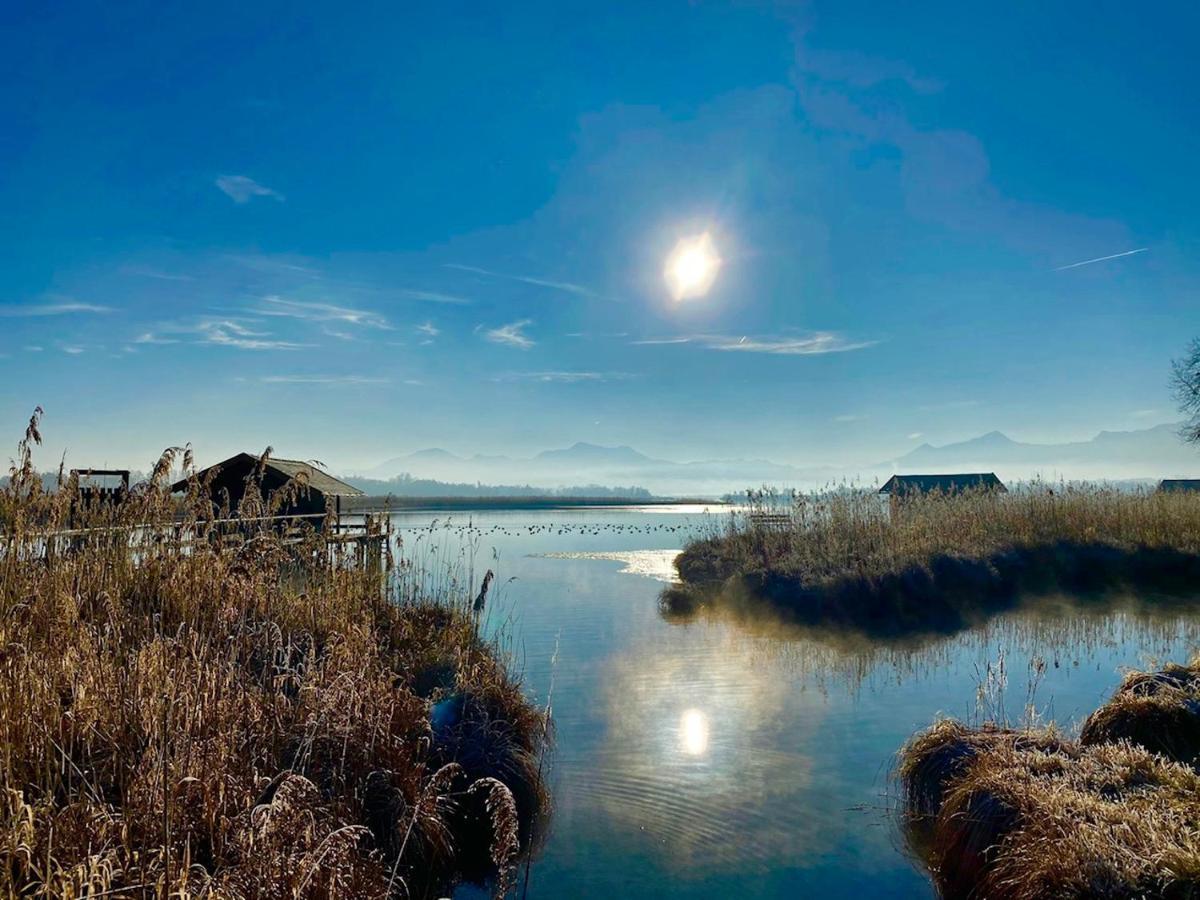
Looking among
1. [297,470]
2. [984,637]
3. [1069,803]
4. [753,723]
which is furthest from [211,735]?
Result: [297,470]

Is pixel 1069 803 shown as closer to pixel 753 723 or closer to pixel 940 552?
pixel 753 723

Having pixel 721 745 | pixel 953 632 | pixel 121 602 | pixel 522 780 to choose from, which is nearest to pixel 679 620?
pixel 953 632

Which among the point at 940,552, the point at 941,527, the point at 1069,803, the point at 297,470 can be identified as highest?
the point at 297,470

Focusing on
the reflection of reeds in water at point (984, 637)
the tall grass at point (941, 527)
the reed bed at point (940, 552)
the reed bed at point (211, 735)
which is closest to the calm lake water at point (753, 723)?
the reflection of reeds in water at point (984, 637)

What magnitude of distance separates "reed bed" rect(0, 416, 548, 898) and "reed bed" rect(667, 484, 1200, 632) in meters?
7.91

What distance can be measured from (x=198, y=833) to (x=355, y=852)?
2.19ft

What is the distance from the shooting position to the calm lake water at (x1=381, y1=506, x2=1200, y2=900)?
4398 mm

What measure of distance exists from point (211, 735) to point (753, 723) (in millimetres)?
4635

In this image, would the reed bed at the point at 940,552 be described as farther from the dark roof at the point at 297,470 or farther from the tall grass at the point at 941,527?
the dark roof at the point at 297,470

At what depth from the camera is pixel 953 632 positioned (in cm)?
1077

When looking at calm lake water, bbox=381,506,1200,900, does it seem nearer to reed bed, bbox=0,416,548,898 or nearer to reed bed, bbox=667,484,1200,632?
reed bed, bbox=0,416,548,898

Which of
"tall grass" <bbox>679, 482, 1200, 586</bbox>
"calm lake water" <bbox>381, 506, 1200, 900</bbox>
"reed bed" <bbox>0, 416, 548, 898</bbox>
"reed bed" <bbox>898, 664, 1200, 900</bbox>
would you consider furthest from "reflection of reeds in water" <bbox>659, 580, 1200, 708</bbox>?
"reed bed" <bbox>0, 416, 548, 898</bbox>

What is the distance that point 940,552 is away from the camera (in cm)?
1435

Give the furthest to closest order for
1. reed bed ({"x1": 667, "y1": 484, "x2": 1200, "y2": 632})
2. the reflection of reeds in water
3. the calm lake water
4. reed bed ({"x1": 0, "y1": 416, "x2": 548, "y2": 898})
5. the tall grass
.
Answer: the tall grass < reed bed ({"x1": 667, "y1": 484, "x2": 1200, "y2": 632}) < the reflection of reeds in water < the calm lake water < reed bed ({"x1": 0, "y1": 416, "x2": 548, "y2": 898})
